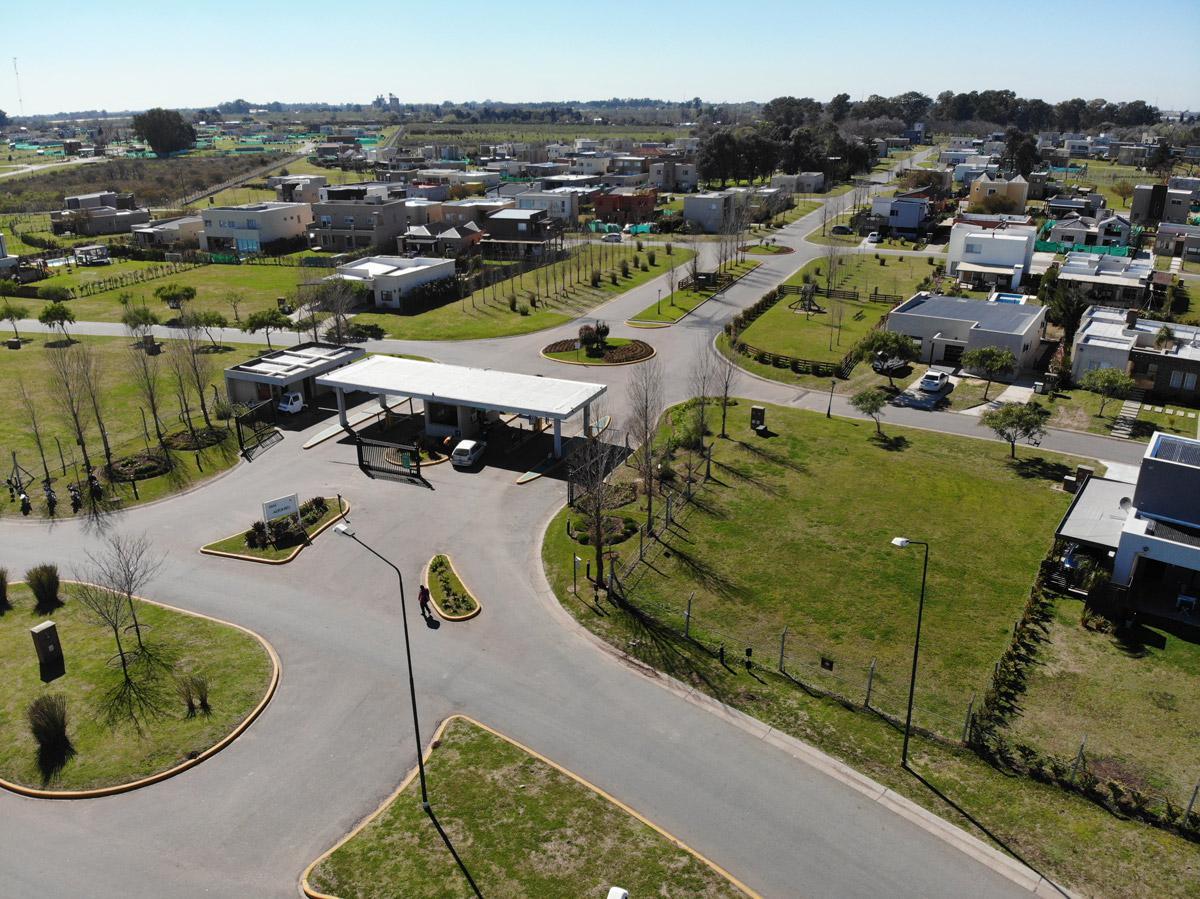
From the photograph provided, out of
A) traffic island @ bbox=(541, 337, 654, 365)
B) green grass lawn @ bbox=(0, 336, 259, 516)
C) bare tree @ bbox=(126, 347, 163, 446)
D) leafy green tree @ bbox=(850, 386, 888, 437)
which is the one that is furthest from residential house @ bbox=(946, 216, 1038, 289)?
bare tree @ bbox=(126, 347, 163, 446)

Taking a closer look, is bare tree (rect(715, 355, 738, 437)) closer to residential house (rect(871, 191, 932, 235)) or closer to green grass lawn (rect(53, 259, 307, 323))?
green grass lawn (rect(53, 259, 307, 323))

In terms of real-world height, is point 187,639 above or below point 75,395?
below

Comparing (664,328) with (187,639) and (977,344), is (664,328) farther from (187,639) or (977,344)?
(187,639)

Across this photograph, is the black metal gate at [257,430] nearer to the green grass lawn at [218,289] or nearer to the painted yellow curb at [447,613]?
the painted yellow curb at [447,613]

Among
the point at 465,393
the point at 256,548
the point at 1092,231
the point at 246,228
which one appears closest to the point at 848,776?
the point at 256,548

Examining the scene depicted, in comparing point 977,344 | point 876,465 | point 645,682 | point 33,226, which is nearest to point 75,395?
point 645,682

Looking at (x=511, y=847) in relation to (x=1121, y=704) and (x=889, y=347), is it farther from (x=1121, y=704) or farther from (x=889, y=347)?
(x=889, y=347)
